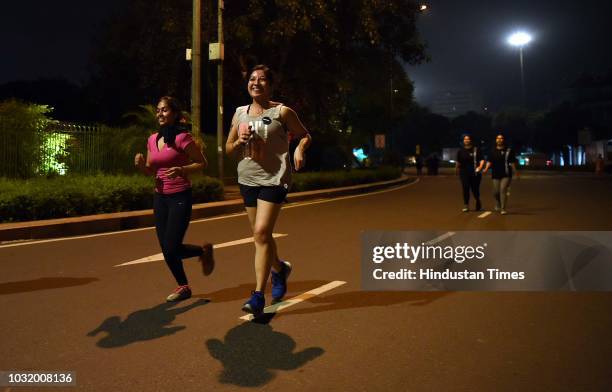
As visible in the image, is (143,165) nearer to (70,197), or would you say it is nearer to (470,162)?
(70,197)

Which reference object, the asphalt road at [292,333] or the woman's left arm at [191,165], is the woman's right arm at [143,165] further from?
the asphalt road at [292,333]

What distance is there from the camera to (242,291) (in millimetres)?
5828

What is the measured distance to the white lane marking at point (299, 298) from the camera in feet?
16.6

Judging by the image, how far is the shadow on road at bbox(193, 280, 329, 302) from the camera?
5.56 metres

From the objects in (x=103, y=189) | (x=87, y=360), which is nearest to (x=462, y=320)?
(x=87, y=360)

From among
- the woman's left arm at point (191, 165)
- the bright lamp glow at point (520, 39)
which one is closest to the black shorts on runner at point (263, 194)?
the woman's left arm at point (191, 165)

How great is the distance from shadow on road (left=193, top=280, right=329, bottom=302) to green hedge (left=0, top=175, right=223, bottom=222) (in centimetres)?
595

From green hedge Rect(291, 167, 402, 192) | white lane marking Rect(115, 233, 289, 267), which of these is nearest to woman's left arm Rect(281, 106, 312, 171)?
white lane marking Rect(115, 233, 289, 267)

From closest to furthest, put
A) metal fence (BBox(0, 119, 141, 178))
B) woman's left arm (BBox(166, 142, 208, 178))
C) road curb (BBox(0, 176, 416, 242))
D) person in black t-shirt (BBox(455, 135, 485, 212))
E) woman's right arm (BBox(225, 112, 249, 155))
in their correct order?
1. woman's right arm (BBox(225, 112, 249, 155))
2. woman's left arm (BBox(166, 142, 208, 178))
3. road curb (BBox(0, 176, 416, 242))
4. person in black t-shirt (BBox(455, 135, 485, 212))
5. metal fence (BBox(0, 119, 141, 178))

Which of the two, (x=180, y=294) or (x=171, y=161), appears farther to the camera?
(x=180, y=294)

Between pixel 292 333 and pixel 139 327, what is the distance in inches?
44.9

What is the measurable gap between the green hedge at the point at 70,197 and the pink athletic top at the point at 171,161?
599 cm

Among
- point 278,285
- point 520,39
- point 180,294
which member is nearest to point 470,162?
point 278,285

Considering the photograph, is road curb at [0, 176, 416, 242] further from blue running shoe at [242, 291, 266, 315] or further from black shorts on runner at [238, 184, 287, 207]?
blue running shoe at [242, 291, 266, 315]
